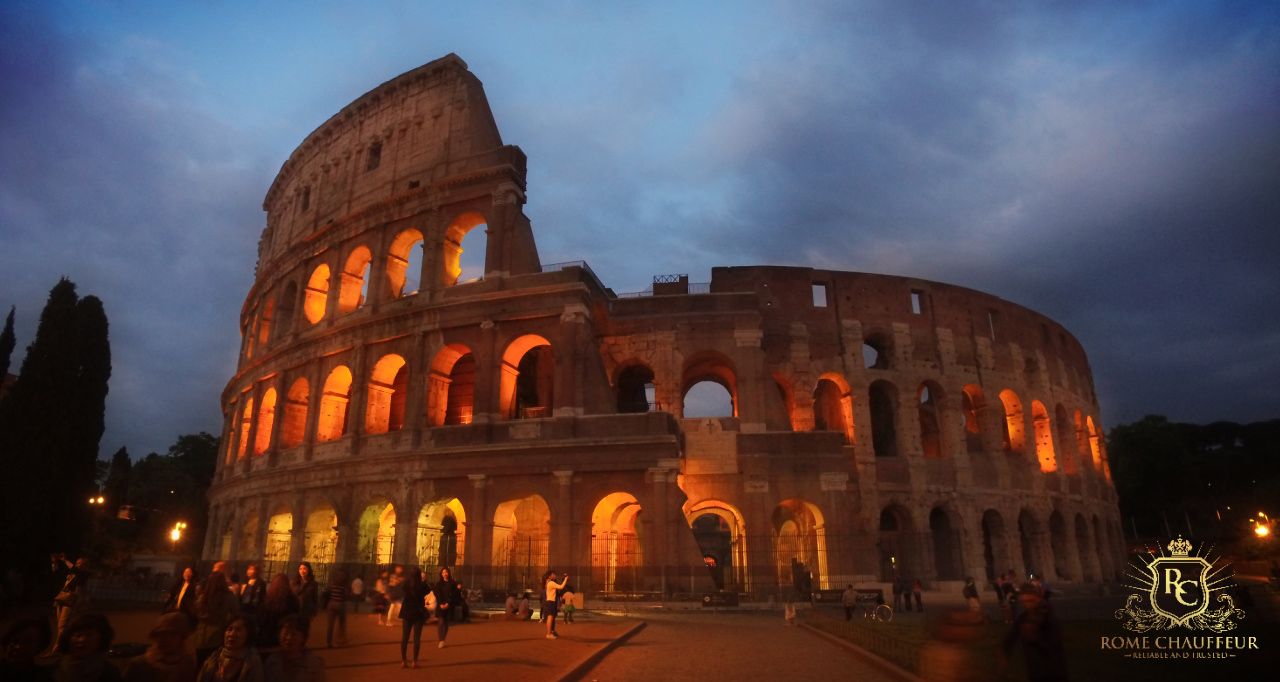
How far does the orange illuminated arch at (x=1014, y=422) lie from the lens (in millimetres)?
30453

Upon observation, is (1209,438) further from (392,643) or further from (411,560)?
(392,643)

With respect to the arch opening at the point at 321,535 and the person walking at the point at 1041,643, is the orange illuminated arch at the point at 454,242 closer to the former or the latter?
the arch opening at the point at 321,535

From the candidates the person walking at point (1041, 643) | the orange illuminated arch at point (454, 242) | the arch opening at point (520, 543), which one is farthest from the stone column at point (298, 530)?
the person walking at point (1041, 643)

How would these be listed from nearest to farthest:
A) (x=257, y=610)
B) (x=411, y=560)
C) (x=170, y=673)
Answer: (x=170, y=673) → (x=257, y=610) → (x=411, y=560)

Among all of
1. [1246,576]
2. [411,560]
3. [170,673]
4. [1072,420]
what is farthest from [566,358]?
[1246,576]

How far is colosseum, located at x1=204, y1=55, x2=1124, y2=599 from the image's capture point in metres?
20.7

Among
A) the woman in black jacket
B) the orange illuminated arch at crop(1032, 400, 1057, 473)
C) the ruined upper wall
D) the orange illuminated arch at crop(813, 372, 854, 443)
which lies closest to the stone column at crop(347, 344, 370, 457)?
the ruined upper wall

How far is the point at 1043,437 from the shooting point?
3172cm

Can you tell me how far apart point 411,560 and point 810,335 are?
673 inches

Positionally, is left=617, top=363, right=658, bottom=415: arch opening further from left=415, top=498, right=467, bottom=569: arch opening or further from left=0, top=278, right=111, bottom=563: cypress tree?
left=0, top=278, right=111, bottom=563: cypress tree

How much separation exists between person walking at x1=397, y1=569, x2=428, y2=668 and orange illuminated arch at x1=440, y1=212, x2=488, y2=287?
16.5 m

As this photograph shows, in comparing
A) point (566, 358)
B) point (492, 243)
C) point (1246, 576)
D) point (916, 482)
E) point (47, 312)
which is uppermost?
point (492, 243)

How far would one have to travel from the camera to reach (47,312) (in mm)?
21422

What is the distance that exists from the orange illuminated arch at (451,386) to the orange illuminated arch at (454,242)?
2.59 meters
